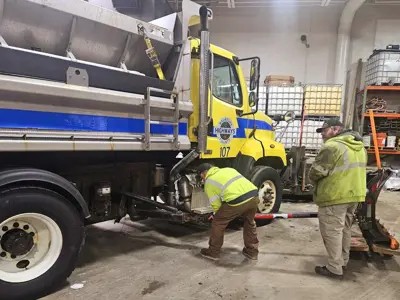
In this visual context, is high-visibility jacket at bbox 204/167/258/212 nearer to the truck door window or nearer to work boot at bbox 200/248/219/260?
work boot at bbox 200/248/219/260

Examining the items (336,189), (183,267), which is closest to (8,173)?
(183,267)

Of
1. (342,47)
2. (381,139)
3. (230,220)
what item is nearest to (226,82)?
(230,220)

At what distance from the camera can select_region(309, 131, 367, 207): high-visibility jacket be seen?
306 centimetres

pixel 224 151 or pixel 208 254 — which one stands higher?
pixel 224 151

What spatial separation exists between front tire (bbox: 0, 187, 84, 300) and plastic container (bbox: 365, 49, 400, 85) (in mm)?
9034

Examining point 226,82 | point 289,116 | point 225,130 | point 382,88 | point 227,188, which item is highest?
point 382,88

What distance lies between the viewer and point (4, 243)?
2533mm

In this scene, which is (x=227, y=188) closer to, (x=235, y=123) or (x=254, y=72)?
(x=235, y=123)

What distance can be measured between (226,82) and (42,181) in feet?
9.28

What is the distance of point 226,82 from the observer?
446 cm

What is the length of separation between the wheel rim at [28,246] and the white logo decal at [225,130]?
2282 mm

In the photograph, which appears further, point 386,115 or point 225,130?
point 386,115

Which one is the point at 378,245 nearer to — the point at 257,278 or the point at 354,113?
the point at 257,278

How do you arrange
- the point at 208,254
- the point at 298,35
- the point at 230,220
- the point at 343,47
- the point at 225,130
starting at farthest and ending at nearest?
the point at 298,35
the point at 343,47
the point at 225,130
the point at 208,254
the point at 230,220
